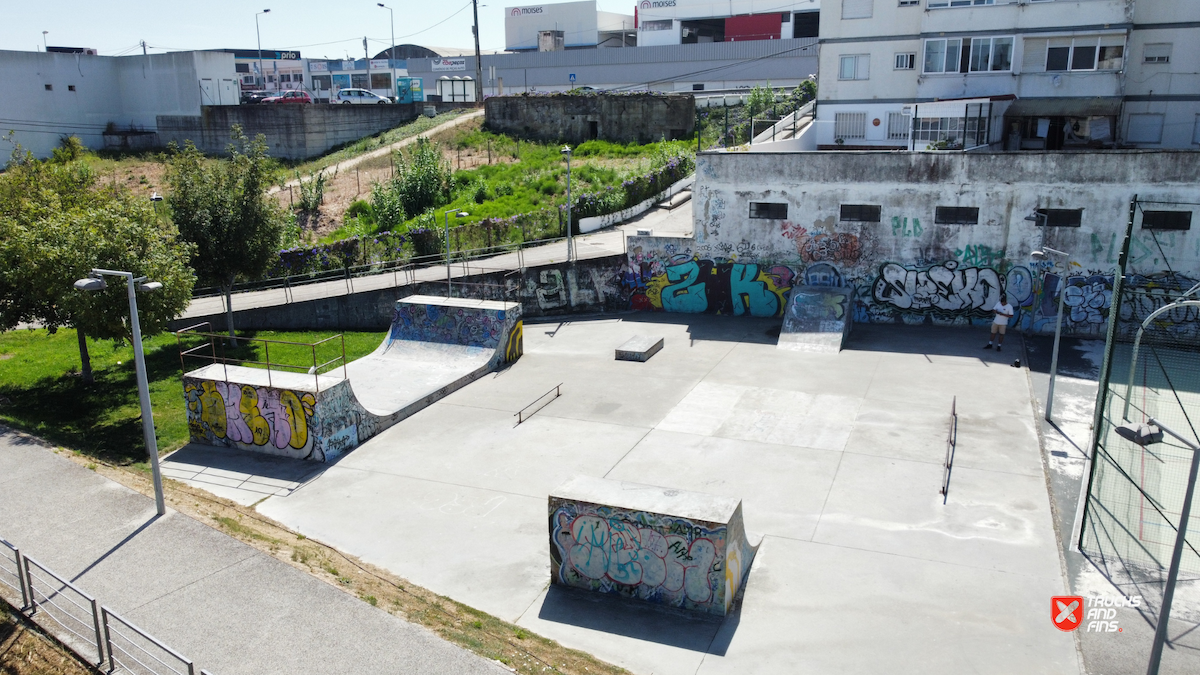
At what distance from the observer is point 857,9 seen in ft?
108

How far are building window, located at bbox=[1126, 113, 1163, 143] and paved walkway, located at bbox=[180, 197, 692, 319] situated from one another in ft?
53.2

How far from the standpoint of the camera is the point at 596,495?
1210 centimetres

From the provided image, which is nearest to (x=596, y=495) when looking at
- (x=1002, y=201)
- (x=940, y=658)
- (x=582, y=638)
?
(x=582, y=638)

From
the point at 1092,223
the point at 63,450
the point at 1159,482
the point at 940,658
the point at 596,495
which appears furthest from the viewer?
the point at 1092,223

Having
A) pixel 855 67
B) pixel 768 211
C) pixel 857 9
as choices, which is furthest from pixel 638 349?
pixel 857 9

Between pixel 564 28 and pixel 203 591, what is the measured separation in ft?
231

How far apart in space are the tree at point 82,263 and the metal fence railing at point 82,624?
7.28 m

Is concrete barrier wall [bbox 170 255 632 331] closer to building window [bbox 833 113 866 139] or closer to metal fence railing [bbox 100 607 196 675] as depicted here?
building window [bbox 833 113 866 139]

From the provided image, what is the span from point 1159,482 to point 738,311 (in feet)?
48.3

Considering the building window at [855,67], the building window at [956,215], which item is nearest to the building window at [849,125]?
the building window at [855,67]

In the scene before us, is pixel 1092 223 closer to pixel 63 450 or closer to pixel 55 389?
pixel 63 450

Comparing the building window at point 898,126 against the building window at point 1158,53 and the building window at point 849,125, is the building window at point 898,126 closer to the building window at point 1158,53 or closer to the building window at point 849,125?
the building window at point 849,125

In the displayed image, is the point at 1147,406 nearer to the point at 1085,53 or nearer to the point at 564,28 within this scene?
the point at 1085,53

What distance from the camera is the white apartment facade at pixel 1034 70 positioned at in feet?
95.0
